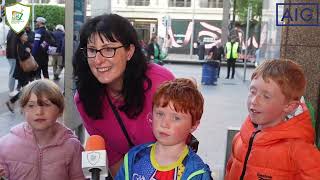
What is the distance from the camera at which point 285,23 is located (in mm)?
4711

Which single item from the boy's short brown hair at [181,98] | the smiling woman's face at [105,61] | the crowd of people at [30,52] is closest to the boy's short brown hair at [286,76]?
the boy's short brown hair at [181,98]

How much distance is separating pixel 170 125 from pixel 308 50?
320 centimetres

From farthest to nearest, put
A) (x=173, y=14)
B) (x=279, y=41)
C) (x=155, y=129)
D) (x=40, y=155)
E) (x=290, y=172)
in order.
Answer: (x=173, y=14), (x=279, y=41), (x=40, y=155), (x=290, y=172), (x=155, y=129)

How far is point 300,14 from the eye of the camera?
4.62 m

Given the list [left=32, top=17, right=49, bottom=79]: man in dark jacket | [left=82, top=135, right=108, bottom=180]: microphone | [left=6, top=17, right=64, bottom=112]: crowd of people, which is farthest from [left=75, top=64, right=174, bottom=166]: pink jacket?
[left=32, top=17, right=49, bottom=79]: man in dark jacket

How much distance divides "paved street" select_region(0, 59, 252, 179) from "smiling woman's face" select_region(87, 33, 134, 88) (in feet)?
10.8

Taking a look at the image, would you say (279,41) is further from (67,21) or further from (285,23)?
(67,21)

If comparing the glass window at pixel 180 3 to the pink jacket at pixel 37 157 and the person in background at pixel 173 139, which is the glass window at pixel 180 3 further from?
the person in background at pixel 173 139

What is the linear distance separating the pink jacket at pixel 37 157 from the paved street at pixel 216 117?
2.99 m

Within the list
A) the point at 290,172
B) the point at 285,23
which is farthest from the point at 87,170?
the point at 285,23

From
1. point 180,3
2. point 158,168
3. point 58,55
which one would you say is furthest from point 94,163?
point 180,3

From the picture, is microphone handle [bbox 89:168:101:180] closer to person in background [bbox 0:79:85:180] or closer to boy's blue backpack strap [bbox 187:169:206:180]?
boy's blue backpack strap [bbox 187:169:206:180]

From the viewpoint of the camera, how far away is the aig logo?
4.57 meters

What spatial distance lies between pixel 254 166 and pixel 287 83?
49cm
